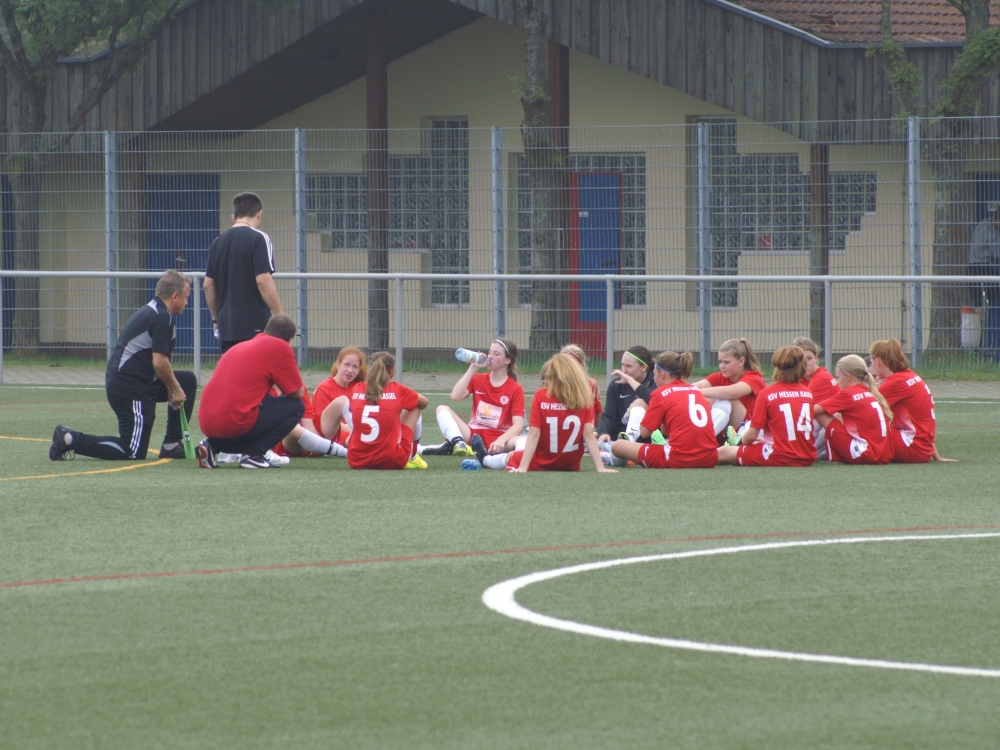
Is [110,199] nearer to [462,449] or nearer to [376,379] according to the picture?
[462,449]

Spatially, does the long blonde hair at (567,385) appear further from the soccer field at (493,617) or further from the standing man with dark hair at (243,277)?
the standing man with dark hair at (243,277)

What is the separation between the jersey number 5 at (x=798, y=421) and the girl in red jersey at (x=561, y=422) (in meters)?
1.25

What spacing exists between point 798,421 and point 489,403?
2.36 m

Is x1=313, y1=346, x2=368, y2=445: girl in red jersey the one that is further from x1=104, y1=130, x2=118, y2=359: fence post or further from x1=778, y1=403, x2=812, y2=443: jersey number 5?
x1=104, y1=130, x2=118, y2=359: fence post

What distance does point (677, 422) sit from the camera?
10859mm

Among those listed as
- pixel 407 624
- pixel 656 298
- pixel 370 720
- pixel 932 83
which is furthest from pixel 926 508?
pixel 932 83

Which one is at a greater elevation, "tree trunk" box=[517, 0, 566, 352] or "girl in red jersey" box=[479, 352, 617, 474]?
"tree trunk" box=[517, 0, 566, 352]

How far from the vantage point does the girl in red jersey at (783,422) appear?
35.6 ft

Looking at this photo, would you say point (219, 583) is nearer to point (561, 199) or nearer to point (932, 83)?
point (561, 199)

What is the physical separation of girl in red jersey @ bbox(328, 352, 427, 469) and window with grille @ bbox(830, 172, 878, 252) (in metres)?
9.34

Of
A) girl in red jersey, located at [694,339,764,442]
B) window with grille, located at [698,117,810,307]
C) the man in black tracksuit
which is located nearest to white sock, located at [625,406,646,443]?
A: the man in black tracksuit

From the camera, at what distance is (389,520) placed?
27.2 feet

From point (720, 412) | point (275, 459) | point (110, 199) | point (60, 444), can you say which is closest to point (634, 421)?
point (720, 412)

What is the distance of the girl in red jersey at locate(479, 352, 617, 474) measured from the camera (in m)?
10.4
